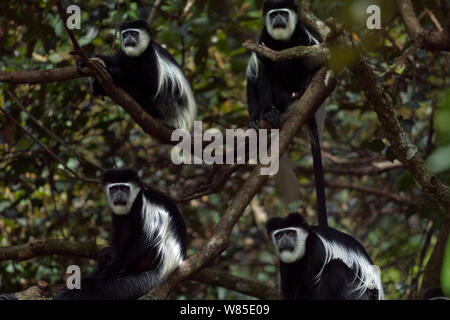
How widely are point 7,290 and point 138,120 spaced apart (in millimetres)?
1126

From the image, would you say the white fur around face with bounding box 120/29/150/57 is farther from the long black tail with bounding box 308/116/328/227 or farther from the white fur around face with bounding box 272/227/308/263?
the white fur around face with bounding box 272/227/308/263

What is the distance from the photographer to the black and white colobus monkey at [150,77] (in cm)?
319

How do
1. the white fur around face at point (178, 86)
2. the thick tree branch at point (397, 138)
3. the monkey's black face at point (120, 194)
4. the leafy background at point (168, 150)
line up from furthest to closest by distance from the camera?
the white fur around face at point (178, 86) → the leafy background at point (168, 150) → the monkey's black face at point (120, 194) → the thick tree branch at point (397, 138)

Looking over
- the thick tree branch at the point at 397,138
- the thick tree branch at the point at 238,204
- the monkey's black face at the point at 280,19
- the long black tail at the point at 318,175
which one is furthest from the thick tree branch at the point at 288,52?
the monkey's black face at the point at 280,19

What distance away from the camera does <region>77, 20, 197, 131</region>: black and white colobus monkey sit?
3188 millimetres

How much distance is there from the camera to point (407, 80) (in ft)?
11.6

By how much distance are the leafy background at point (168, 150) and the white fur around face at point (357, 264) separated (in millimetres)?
457

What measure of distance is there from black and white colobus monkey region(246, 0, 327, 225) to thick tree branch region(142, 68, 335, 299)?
1.59 ft

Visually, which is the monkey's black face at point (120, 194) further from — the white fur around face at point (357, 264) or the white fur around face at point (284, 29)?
the white fur around face at point (284, 29)

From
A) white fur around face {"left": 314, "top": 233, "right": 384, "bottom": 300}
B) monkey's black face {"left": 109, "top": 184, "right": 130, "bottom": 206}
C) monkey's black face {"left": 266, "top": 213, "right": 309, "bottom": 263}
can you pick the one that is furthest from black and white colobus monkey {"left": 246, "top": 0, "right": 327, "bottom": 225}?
monkey's black face {"left": 109, "top": 184, "right": 130, "bottom": 206}

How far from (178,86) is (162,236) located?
1.27 metres

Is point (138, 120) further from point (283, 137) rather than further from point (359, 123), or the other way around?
point (359, 123)

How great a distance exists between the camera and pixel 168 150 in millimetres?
4094
